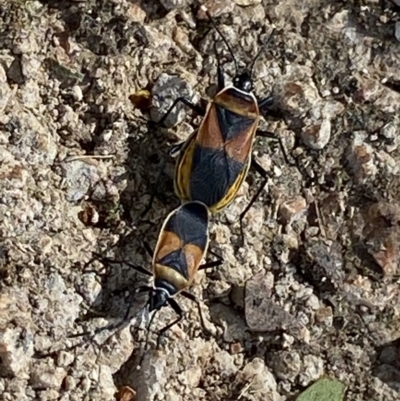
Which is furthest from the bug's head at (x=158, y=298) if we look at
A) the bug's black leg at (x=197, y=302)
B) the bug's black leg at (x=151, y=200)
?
the bug's black leg at (x=151, y=200)

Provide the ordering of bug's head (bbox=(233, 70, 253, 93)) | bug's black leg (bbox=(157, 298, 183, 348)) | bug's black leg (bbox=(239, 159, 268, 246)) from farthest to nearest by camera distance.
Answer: bug's head (bbox=(233, 70, 253, 93))
bug's black leg (bbox=(239, 159, 268, 246))
bug's black leg (bbox=(157, 298, 183, 348))

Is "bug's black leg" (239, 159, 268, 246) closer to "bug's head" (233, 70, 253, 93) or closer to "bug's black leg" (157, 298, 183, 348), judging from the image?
"bug's head" (233, 70, 253, 93)

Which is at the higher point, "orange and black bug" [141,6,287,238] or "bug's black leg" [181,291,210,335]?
"orange and black bug" [141,6,287,238]

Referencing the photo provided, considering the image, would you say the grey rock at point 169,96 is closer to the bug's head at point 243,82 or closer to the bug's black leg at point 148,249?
the bug's head at point 243,82

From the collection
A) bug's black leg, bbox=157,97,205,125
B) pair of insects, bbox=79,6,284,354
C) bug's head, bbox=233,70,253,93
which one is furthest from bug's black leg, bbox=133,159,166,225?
bug's head, bbox=233,70,253,93

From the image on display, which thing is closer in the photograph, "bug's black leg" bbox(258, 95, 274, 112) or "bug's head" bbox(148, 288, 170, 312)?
"bug's head" bbox(148, 288, 170, 312)

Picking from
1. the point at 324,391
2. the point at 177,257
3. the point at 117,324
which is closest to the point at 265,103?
the point at 177,257

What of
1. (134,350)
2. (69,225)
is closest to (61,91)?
(69,225)
